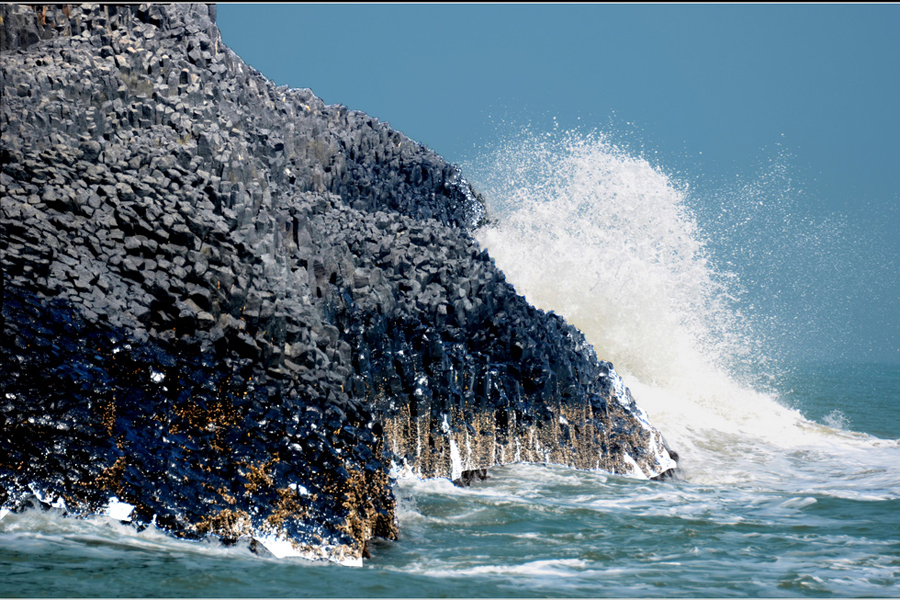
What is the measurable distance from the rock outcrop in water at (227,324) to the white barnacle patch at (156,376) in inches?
0.6

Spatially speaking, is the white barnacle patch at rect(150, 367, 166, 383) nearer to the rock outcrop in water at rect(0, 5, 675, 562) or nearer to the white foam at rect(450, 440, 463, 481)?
the rock outcrop in water at rect(0, 5, 675, 562)

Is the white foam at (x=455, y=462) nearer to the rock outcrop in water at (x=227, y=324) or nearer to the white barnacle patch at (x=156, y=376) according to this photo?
the rock outcrop in water at (x=227, y=324)

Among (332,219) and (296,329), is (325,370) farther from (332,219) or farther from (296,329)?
(332,219)

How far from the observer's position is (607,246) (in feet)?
56.7

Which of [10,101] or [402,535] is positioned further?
[10,101]

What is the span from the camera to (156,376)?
674cm

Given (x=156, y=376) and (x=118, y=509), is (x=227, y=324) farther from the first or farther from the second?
(x=118, y=509)

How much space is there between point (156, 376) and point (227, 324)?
74cm

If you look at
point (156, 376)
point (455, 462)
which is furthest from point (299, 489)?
point (455, 462)

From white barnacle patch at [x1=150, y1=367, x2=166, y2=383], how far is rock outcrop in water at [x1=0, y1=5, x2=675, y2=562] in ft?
0.05

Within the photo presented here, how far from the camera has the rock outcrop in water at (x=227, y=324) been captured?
6.40 metres

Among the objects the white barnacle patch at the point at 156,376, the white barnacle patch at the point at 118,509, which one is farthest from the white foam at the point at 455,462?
the white barnacle patch at the point at 118,509

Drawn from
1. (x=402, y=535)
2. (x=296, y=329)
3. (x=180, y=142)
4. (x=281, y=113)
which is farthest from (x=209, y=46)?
(x=402, y=535)

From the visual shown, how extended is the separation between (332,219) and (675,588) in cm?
643
